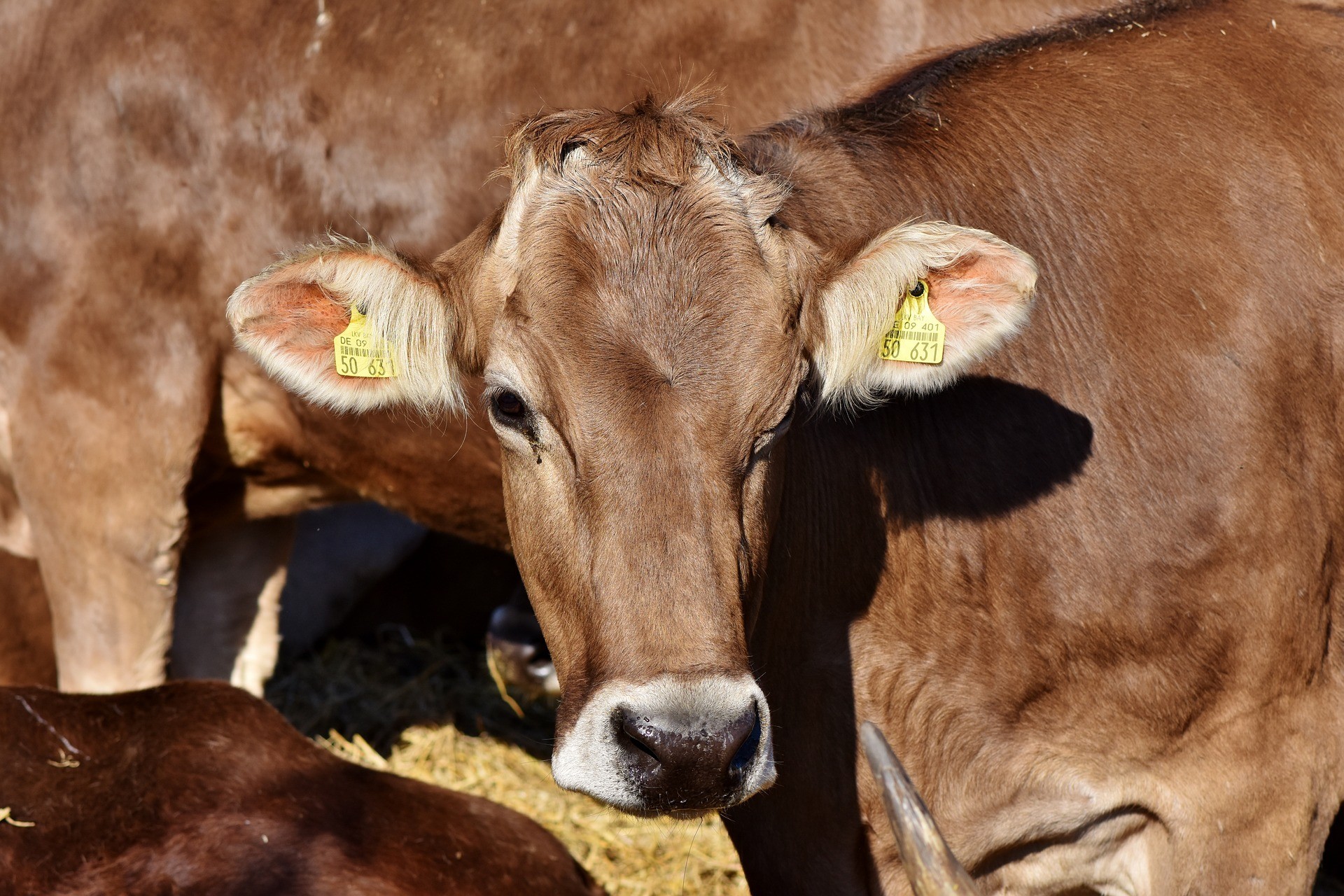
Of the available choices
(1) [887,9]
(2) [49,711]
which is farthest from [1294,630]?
(2) [49,711]

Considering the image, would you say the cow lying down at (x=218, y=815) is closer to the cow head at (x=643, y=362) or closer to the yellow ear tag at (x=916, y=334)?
the cow head at (x=643, y=362)

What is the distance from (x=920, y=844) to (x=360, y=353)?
1.60 meters

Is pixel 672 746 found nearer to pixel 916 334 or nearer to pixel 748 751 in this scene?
pixel 748 751

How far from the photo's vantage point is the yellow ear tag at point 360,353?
313 cm

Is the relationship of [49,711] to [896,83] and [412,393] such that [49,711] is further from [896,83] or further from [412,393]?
[896,83]

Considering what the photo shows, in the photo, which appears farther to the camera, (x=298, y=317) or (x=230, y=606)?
(x=230, y=606)

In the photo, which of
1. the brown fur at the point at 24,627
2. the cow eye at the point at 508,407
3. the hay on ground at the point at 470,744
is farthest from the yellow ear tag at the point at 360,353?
the brown fur at the point at 24,627

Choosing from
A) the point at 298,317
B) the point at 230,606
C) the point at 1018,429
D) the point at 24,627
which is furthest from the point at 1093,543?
the point at 24,627

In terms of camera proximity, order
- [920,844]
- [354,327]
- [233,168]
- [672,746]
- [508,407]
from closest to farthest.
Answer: [920,844] → [672,746] → [508,407] → [354,327] → [233,168]

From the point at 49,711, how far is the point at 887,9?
3123 millimetres

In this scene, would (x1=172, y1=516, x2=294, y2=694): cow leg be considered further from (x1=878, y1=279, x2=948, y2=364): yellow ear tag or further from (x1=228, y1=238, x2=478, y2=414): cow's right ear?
(x1=878, y1=279, x2=948, y2=364): yellow ear tag

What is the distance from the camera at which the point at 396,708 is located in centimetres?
627

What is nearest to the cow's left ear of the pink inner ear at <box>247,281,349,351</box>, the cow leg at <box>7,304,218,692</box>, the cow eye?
the cow eye

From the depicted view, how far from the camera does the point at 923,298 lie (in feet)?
9.93
